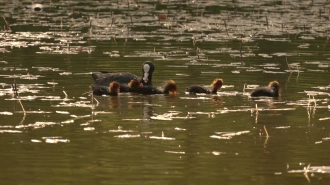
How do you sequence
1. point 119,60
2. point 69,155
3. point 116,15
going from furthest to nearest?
point 116,15 < point 119,60 < point 69,155

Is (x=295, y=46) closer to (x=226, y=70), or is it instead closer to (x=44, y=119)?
(x=226, y=70)

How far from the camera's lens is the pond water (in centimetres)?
997

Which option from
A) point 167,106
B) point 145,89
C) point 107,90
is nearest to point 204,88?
point 145,89

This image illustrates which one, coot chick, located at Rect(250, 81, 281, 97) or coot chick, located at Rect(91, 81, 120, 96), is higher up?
coot chick, located at Rect(250, 81, 281, 97)

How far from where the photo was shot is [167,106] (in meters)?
14.5

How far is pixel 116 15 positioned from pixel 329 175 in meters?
21.4

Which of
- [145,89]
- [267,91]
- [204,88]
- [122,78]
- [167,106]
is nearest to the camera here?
[167,106]

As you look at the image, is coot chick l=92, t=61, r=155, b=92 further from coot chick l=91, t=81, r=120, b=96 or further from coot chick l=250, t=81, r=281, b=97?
coot chick l=250, t=81, r=281, b=97

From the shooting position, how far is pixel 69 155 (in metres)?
10.6

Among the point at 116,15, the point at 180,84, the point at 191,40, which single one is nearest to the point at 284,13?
the point at 116,15

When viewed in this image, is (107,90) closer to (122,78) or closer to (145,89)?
(145,89)

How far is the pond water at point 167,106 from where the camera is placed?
9.97 metres

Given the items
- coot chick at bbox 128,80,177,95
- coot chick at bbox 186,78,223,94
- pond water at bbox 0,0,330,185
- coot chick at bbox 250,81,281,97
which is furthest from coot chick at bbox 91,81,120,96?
coot chick at bbox 250,81,281,97

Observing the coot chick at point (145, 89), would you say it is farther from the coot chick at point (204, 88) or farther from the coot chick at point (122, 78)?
the coot chick at point (204, 88)
